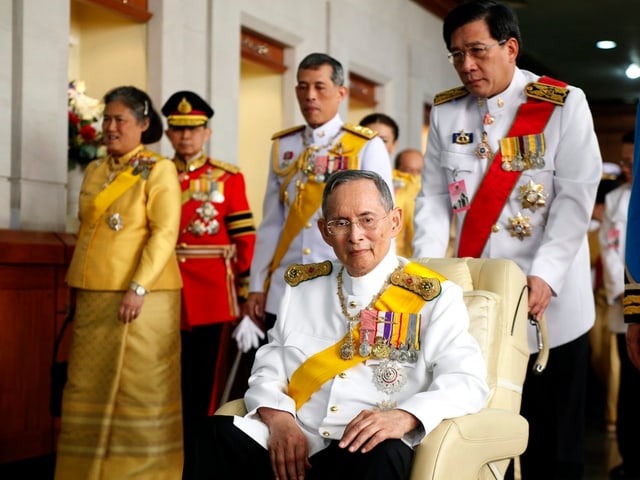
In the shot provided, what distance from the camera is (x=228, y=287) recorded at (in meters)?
4.70

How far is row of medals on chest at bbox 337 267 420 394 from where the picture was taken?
8.33ft

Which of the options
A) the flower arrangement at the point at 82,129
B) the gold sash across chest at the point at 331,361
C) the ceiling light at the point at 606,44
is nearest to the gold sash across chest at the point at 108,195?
the flower arrangement at the point at 82,129

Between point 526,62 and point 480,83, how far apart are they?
12156mm

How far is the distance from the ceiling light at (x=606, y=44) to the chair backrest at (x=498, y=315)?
1172cm

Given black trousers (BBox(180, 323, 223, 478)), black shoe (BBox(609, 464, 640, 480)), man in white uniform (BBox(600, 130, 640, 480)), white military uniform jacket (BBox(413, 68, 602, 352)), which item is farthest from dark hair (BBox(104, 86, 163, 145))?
black shoe (BBox(609, 464, 640, 480))

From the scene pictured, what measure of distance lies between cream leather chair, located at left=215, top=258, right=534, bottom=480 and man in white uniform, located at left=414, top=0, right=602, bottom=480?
0.56ft

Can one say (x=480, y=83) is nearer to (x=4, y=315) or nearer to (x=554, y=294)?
(x=554, y=294)

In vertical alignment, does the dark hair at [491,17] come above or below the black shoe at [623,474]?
above

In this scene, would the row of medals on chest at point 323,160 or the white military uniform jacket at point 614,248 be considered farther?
the white military uniform jacket at point 614,248

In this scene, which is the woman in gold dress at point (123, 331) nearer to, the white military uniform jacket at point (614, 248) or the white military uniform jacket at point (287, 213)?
the white military uniform jacket at point (287, 213)

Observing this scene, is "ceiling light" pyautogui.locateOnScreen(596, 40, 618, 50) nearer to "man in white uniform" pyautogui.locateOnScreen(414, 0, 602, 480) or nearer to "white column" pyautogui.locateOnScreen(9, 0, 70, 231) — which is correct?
"white column" pyautogui.locateOnScreen(9, 0, 70, 231)

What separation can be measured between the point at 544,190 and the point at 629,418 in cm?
277

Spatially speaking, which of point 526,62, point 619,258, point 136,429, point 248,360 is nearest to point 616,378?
point 619,258

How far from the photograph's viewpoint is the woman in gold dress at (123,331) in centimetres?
403
